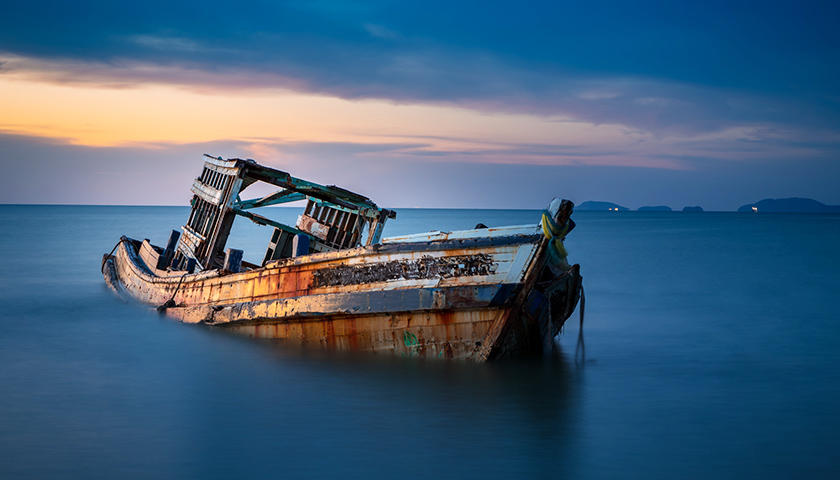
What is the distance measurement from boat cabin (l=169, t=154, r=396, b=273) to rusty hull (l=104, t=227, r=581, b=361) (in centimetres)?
233

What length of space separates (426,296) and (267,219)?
609cm

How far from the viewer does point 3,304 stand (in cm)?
1694

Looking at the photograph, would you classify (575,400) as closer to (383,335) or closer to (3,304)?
(383,335)

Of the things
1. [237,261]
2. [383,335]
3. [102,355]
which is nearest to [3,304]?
[102,355]

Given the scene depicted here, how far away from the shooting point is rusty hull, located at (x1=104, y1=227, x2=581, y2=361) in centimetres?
843

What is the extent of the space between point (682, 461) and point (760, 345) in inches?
287

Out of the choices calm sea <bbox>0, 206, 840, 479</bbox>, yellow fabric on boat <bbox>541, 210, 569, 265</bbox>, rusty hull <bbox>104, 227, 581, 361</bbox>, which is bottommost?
calm sea <bbox>0, 206, 840, 479</bbox>

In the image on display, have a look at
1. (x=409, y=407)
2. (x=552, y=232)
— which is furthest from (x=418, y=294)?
(x=552, y=232)

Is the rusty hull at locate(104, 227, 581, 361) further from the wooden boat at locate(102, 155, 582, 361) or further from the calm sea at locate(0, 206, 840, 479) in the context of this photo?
the calm sea at locate(0, 206, 840, 479)

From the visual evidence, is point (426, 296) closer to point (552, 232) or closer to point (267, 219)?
point (552, 232)

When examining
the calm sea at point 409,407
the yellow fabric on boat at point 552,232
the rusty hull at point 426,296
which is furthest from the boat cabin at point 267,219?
the yellow fabric on boat at point 552,232

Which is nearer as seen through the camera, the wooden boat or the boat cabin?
the wooden boat

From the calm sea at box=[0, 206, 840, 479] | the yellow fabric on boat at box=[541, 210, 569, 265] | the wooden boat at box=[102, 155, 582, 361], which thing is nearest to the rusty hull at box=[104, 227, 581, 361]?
the wooden boat at box=[102, 155, 582, 361]

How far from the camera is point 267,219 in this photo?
13.6 m
